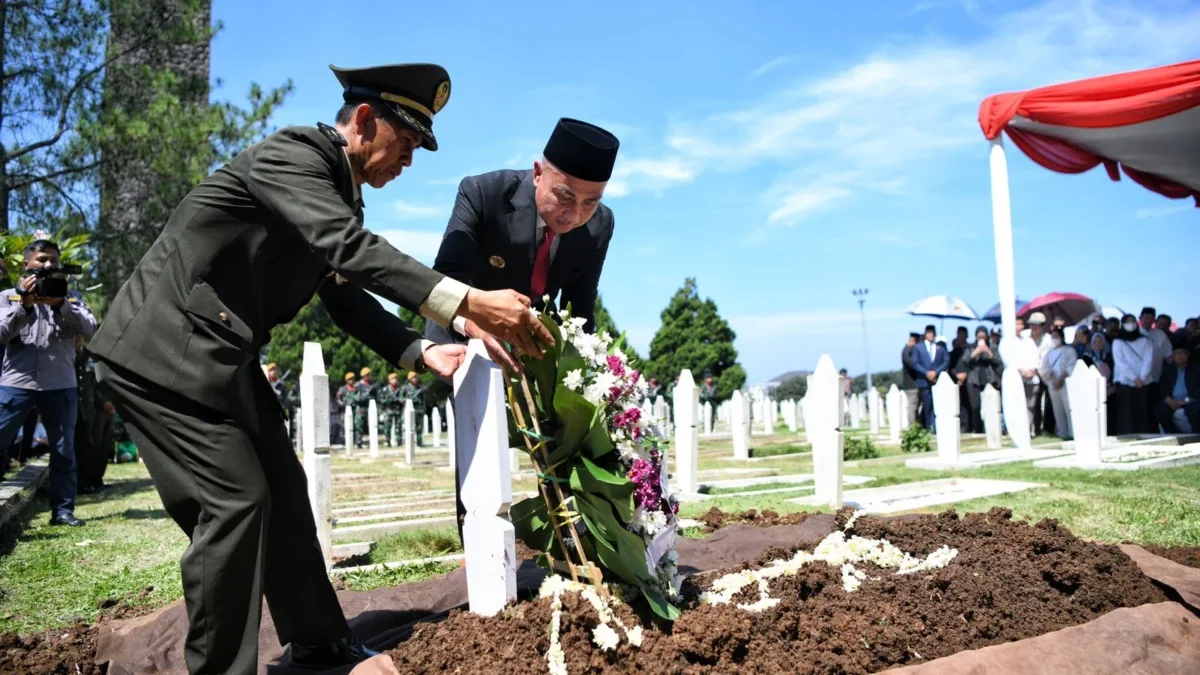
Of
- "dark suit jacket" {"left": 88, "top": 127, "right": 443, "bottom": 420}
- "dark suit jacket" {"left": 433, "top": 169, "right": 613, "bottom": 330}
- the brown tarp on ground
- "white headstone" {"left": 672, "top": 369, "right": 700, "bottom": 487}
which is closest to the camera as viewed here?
"dark suit jacket" {"left": 88, "top": 127, "right": 443, "bottom": 420}

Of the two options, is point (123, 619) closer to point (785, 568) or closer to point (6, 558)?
point (6, 558)

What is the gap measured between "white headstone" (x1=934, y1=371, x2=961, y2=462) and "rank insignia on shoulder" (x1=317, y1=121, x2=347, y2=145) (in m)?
9.04

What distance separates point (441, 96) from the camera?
285cm

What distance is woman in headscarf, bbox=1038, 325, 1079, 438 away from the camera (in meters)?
14.9

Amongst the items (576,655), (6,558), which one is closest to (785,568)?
(576,655)

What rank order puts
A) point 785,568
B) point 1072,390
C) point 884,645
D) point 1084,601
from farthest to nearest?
point 1072,390, point 785,568, point 1084,601, point 884,645

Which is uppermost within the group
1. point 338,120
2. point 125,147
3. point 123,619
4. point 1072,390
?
point 125,147

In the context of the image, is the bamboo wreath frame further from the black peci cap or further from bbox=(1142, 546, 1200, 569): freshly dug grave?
bbox=(1142, 546, 1200, 569): freshly dug grave

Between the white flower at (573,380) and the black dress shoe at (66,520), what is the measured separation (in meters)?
5.91

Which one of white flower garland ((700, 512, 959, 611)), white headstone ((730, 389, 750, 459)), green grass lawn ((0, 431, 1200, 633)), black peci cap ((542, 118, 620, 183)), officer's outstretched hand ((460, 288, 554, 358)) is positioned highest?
black peci cap ((542, 118, 620, 183))

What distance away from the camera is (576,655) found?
251 centimetres

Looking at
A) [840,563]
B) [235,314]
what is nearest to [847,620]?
[840,563]

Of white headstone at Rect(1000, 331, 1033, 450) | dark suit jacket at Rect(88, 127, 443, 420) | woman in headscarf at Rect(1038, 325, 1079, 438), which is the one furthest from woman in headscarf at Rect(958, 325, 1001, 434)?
dark suit jacket at Rect(88, 127, 443, 420)

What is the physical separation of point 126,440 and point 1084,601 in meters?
17.7
